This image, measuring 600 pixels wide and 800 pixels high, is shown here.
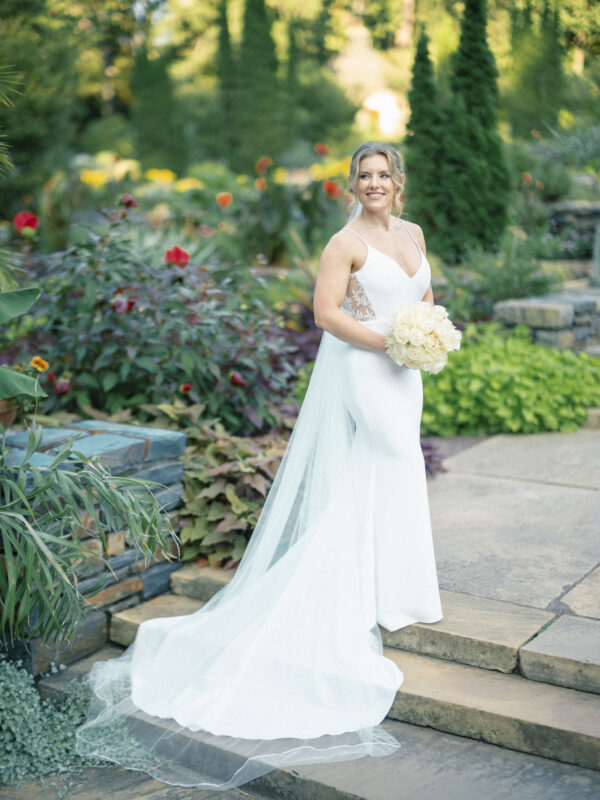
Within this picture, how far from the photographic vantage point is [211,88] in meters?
26.2

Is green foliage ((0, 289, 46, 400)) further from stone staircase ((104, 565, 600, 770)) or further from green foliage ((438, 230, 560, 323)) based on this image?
green foliage ((438, 230, 560, 323))

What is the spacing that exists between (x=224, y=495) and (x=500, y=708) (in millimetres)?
1698

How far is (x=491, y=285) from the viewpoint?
714cm

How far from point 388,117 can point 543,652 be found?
1283 cm

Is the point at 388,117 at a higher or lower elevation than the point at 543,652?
higher

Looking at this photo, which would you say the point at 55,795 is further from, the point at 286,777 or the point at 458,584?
the point at 458,584

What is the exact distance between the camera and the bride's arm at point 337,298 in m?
3.04

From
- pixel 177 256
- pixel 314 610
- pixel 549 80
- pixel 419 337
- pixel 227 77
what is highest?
pixel 227 77

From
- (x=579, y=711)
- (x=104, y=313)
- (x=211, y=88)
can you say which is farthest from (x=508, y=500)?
(x=211, y=88)

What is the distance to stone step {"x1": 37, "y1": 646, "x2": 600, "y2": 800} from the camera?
2.49 m

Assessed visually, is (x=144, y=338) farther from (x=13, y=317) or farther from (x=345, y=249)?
(x=345, y=249)

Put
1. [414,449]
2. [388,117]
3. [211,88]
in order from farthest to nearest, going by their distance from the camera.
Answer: [211,88], [388,117], [414,449]

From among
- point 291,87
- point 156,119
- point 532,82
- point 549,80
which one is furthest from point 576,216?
point 291,87

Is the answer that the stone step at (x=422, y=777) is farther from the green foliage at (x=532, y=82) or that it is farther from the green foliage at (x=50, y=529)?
the green foliage at (x=532, y=82)
